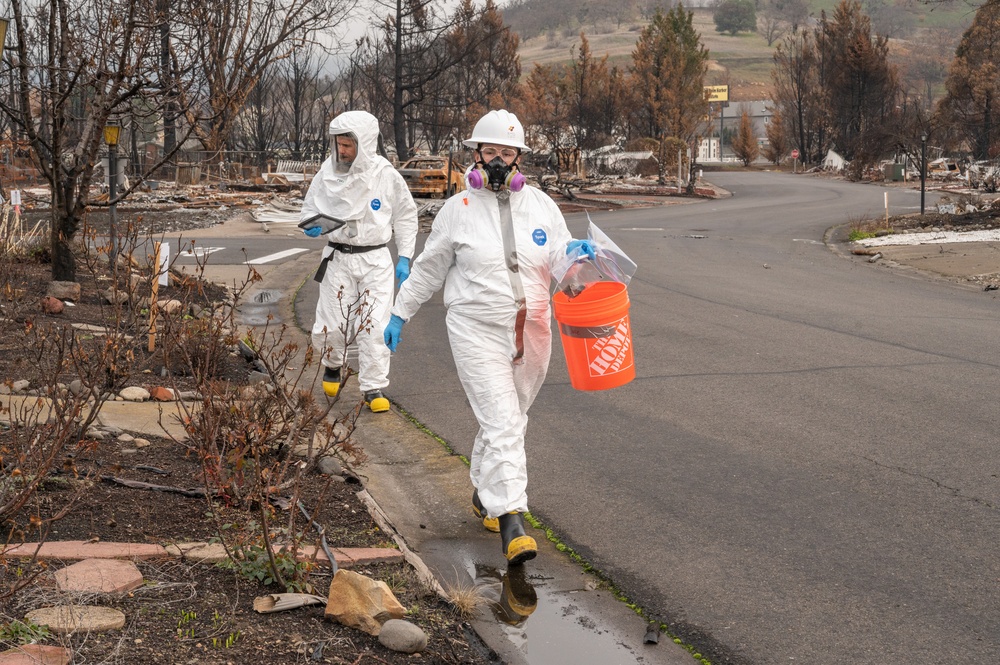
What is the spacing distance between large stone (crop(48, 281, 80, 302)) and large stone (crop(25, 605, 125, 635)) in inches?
325

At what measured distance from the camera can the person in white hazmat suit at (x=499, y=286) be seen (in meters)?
5.54

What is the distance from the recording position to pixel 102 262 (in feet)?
47.0

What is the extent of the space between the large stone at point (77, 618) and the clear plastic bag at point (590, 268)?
8.21ft

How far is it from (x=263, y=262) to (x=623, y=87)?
46913mm

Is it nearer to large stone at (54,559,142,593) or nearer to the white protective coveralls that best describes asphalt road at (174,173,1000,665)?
the white protective coveralls

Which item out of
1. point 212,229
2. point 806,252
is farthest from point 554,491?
point 212,229

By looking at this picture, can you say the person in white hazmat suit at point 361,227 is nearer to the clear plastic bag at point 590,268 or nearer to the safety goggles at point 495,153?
the safety goggles at point 495,153

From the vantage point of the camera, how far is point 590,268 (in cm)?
558

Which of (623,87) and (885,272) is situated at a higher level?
(623,87)

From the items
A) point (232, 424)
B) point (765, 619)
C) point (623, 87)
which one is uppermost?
point (623, 87)

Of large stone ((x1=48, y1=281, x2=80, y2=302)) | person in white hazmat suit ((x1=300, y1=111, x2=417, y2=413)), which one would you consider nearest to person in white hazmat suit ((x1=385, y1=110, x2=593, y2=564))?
person in white hazmat suit ((x1=300, y1=111, x2=417, y2=413))

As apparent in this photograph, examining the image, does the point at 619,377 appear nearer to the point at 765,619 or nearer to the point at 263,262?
the point at 765,619

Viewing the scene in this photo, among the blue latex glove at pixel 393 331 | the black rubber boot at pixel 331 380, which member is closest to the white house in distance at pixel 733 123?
the black rubber boot at pixel 331 380

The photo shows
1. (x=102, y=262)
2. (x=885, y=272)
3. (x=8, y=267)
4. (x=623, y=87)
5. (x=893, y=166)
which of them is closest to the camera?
(x=8, y=267)
